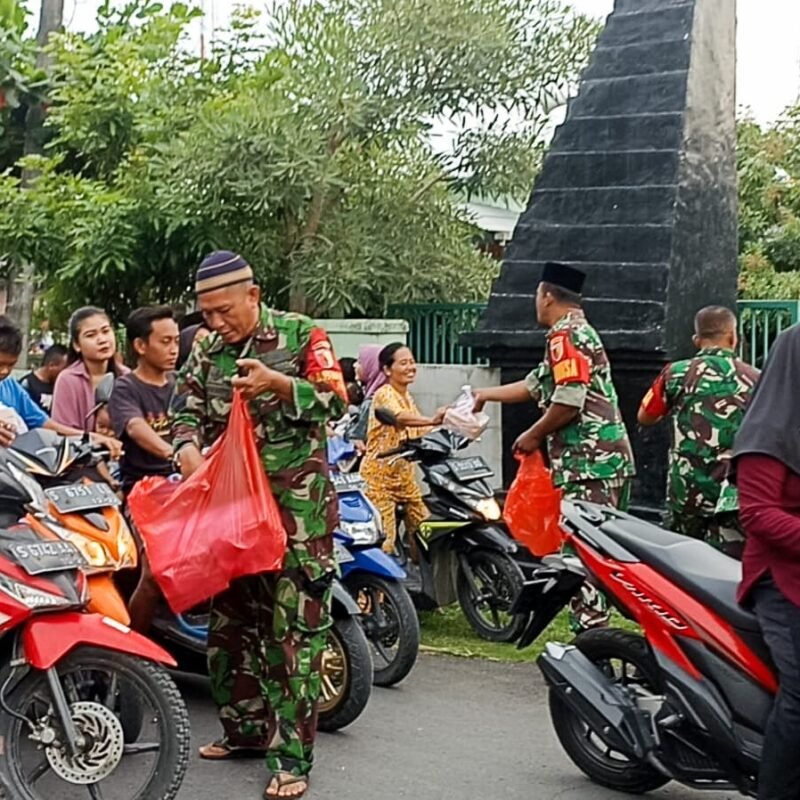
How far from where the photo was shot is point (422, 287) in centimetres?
1074

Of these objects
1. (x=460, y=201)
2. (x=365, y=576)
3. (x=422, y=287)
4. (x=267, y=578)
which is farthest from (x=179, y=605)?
(x=460, y=201)

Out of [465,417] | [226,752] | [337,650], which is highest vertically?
[465,417]

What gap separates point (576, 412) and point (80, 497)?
2.43 m

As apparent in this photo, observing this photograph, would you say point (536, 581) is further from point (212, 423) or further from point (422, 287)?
point (422, 287)

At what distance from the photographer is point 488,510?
6.98m

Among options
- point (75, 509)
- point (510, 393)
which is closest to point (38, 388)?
point (510, 393)

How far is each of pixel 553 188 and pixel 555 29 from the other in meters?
2.47

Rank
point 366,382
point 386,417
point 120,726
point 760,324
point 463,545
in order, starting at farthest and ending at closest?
point 366,382 → point 760,324 → point 386,417 → point 463,545 → point 120,726

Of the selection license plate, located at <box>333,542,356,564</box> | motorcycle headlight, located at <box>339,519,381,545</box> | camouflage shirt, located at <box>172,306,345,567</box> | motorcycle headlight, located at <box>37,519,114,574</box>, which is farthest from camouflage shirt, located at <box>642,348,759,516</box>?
motorcycle headlight, located at <box>37,519,114,574</box>

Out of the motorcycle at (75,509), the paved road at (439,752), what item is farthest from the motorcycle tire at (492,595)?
the motorcycle at (75,509)

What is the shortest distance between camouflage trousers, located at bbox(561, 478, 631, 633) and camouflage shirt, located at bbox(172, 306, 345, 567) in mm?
1643

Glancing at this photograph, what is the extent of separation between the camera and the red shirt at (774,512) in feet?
11.5

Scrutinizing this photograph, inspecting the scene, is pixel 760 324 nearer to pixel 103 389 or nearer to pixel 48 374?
pixel 103 389

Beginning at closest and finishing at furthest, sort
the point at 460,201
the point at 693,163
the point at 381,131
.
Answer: the point at 693,163, the point at 381,131, the point at 460,201
